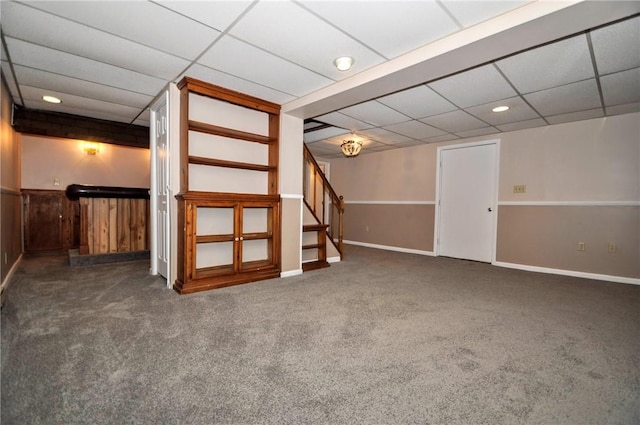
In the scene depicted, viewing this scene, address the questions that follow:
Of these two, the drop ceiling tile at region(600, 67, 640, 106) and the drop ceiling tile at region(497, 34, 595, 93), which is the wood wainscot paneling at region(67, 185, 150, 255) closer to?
the drop ceiling tile at region(497, 34, 595, 93)

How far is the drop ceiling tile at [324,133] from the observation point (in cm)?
504

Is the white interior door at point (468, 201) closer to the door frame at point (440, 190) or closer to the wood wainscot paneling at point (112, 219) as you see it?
the door frame at point (440, 190)

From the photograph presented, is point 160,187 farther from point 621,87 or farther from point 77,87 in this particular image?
point 621,87

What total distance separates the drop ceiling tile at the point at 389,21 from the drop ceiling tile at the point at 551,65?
0.94 m

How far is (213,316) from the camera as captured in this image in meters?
2.39

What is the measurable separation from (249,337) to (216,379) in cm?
50

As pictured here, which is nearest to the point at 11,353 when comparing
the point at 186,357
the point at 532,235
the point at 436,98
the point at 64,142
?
the point at 186,357

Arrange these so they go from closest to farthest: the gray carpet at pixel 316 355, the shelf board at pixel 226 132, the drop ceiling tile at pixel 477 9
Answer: the gray carpet at pixel 316 355, the drop ceiling tile at pixel 477 9, the shelf board at pixel 226 132

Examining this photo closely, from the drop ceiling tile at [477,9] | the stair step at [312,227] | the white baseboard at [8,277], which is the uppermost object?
the drop ceiling tile at [477,9]

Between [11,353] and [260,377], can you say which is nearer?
[260,377]

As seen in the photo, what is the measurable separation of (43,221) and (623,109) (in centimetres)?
891

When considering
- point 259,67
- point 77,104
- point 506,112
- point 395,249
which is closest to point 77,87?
point 77,104

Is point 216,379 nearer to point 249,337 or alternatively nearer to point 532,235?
point 249,337

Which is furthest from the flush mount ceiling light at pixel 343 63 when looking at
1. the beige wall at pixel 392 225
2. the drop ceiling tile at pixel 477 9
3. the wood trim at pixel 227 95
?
the beige wall at pixel 392 225
